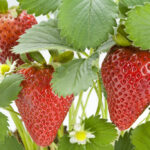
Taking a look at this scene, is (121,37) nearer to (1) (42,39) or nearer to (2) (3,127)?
(1) (42,39)

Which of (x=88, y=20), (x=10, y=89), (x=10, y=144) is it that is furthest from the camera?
(x=10, y=144)

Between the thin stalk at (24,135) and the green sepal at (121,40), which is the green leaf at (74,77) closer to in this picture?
the green sepal at (121,40)

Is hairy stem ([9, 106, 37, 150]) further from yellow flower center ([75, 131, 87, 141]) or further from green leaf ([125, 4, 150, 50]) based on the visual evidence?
green leaf ([125, 4, 150, 50])

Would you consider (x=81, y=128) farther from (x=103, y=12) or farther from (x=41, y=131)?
(x=103, y=12)

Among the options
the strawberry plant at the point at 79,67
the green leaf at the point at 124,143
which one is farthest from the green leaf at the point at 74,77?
the green leaf at the point at 124,143

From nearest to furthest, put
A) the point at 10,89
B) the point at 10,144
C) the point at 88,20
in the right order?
the point at 88,20, the point at 10,89, the point at 10,144

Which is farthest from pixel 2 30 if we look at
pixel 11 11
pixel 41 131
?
pixel 41 131

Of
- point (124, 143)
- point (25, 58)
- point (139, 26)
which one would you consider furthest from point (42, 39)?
point (124, 143)
